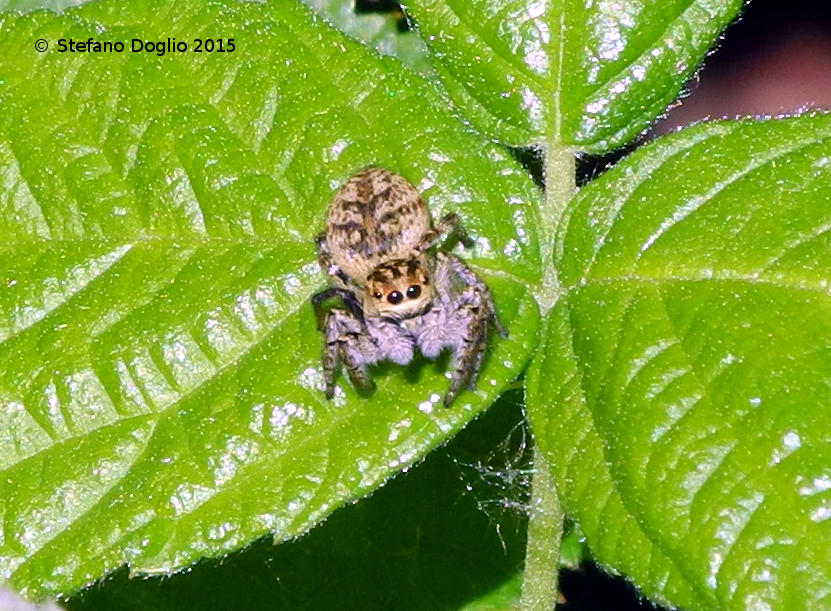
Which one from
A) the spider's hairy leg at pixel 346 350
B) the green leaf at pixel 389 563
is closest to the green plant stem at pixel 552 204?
the spider's hairy leg at pixel 346 350

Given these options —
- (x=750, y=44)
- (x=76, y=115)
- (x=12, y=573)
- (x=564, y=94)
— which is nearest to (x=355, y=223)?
(x=564, y=94)

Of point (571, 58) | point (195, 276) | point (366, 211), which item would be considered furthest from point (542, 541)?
point (571, 58)

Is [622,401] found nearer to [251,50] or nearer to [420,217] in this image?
[420,217]

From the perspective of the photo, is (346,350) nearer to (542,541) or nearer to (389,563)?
(542,541)

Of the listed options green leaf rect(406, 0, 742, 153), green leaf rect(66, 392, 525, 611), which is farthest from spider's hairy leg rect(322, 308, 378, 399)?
green leaf rect(66, 392, 525, 611)

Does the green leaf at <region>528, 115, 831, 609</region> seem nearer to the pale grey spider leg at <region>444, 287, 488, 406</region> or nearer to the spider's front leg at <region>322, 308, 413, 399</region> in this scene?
the pale grey spider leg at <region>444, 287, 488, 406</region>
